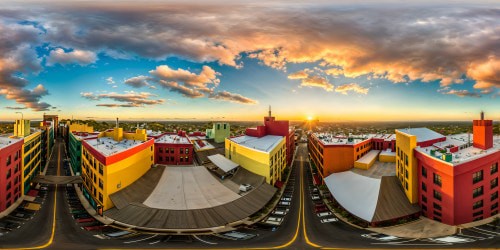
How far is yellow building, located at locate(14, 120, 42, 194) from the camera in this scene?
4951 centimetres

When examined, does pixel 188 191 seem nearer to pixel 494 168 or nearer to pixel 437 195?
pixel 437 195

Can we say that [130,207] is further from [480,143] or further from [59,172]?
[480,143]

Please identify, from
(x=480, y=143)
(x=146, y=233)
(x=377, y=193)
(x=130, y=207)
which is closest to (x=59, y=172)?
(x=130, y=207)

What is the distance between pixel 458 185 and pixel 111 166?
45.2 metres

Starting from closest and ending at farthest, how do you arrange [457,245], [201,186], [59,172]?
1. [457,245]
2. [201,186]
3. [59,172]

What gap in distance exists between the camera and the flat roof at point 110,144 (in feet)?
144

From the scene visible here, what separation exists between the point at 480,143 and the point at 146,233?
49.1 metres

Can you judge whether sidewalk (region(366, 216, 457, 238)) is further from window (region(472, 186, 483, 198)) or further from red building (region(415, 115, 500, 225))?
window (region(472, 186, 483, 198))

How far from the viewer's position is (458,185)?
1352 inches

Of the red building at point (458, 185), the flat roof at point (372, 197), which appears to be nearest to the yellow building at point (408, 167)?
the red building at point (458, 185)

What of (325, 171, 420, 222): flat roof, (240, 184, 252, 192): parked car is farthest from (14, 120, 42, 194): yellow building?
(325, 171, 420, 222): flat roof

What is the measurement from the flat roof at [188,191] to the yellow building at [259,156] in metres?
8.34

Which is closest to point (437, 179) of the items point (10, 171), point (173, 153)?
point (173, 153)

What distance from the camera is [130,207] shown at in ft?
119
